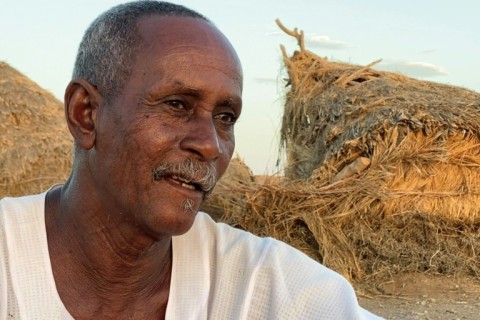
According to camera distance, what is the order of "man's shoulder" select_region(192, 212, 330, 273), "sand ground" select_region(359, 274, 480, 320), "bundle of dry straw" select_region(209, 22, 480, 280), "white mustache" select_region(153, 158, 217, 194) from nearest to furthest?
"white mustache" select_region(153, 158, 217, 194) < "man's shoulder" select_region(192, 212, 330, 273) < "sand ground" select_region(359, 274, 480, 320) < "bundle of dry straw" select_region(209, 22, 480, 280)

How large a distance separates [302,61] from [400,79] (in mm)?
1342

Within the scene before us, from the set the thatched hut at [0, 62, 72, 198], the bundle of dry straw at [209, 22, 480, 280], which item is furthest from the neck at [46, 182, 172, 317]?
the thatched hut at [0, 62, 72, 198]

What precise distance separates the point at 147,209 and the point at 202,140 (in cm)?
23

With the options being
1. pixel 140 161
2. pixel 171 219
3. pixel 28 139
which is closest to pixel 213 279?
pixel 171 219

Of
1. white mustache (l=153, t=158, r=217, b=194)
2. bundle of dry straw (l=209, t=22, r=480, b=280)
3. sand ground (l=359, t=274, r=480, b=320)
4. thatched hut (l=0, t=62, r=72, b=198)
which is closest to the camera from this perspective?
white mustache (l=153, t=158, r=217, b=194)

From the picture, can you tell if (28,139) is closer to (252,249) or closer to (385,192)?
(385,192)

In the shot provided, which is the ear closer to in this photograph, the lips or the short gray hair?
the short gray hair

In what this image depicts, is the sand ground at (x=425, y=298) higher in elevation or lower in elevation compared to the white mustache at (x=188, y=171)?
lower

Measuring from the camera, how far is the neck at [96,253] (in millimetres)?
1878

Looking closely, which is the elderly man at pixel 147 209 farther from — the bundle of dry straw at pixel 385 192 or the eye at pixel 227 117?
the bundle of dry straw at pixel 385 192

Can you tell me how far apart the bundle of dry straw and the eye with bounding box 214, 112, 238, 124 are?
5.00m

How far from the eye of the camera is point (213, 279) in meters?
2.02

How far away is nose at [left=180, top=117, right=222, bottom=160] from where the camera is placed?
172 cm

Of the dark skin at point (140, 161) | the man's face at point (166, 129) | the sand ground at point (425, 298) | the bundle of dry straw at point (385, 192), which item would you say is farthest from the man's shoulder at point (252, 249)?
the bundle of dry straw at point (385, 192)
